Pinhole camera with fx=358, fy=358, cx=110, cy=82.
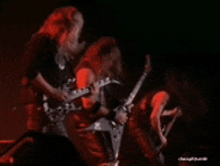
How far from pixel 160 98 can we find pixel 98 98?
1288 mm

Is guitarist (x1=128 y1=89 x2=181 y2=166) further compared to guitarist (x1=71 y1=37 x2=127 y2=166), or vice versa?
guitarist (x1=128 y1=89 x2=181 y2=166)

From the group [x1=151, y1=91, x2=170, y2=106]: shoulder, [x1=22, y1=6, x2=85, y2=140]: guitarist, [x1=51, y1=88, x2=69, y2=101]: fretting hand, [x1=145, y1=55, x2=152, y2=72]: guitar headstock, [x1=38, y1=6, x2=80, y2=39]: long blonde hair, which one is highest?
[x1=38, y1=6, x2=80, y2=39]: long blonde hair

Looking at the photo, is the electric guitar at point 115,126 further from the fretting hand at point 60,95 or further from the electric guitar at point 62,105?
the fretting hand at point 60,95

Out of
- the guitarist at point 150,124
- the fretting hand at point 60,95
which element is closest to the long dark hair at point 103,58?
the guitarist at point 150,124

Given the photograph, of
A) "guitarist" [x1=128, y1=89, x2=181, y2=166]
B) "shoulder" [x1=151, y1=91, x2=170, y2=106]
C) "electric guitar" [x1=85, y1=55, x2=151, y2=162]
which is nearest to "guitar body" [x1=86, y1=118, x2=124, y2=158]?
"electric guitar" [x1=85, y1=55, x2=151, y2=162]

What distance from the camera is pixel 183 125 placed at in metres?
5.62

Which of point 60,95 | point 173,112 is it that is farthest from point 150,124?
point 60,95

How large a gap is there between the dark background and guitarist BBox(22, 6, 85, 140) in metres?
0.58

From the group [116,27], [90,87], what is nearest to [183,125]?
[116,27]

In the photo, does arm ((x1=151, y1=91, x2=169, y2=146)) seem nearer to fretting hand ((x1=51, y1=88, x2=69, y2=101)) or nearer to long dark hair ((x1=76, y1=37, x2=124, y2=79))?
long dark hair ((x1=76, y1=37, x2=124, y2=79))

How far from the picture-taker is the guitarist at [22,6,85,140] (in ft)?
10.5

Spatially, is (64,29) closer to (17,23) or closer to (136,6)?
(17,23)

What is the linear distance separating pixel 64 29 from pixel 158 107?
1.93m

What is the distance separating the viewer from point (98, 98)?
4043 millimetres
